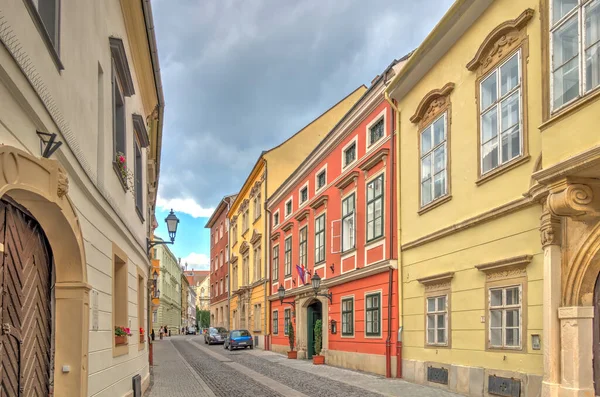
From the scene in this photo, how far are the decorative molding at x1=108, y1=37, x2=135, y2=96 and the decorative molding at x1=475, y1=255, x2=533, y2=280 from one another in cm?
742

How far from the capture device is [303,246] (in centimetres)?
2653

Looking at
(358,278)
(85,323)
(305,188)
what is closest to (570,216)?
(85,323)

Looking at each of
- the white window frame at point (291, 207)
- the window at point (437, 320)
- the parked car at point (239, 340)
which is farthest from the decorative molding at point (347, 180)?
the parked car at point (239, 340)

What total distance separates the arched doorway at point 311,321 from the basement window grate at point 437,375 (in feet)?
38.5

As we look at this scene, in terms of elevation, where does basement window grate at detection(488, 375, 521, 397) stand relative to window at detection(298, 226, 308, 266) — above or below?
below

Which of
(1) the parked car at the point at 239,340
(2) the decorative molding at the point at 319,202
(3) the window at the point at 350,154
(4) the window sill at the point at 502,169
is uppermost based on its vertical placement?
(3) the window at the point at 350,154

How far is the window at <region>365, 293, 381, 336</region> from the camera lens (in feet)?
56.9

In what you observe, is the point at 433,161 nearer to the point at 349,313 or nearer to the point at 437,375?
the point at 437,375

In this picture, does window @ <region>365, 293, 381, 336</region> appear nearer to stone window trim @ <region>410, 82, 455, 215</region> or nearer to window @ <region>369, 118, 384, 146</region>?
stone window trim @ <region>410, 82, 455, 215</region>

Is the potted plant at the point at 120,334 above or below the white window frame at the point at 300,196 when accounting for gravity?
below

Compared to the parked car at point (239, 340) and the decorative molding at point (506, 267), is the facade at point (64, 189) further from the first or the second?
the parked car at point (239, 340)

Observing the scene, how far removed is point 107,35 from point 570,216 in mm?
7213

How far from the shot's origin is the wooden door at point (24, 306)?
193 inches

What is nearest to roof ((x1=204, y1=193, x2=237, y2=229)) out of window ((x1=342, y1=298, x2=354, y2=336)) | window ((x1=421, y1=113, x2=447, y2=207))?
window ((x1=342, y1=298, x2=354, y2=336))
